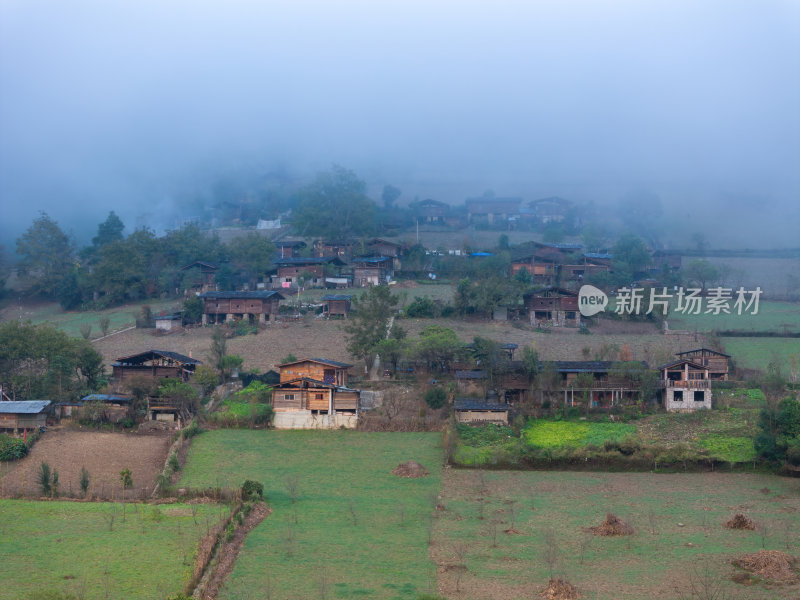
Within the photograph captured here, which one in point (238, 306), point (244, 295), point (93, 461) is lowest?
point (93, 461)

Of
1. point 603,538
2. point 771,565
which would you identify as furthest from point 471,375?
point 771,565

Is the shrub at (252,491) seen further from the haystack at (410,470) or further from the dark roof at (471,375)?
the dark roof at (471,375)

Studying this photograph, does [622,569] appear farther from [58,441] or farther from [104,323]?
[104,323]

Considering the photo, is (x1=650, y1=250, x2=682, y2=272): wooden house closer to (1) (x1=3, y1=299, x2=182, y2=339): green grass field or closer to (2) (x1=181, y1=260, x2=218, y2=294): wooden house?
(2) (x1=181, y1=260, x2=218, y2=294): wooden house

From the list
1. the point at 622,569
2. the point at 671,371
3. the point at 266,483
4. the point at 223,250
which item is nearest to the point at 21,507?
the point at 266,483

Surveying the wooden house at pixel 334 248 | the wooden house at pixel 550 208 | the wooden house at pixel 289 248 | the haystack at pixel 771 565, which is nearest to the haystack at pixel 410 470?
the haystack at pixel 771 565

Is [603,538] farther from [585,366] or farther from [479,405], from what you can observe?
[585,366]

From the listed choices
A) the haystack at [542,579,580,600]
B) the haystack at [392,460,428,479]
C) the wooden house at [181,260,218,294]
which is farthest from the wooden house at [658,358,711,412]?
the wooden house at [181,260,218,294]
